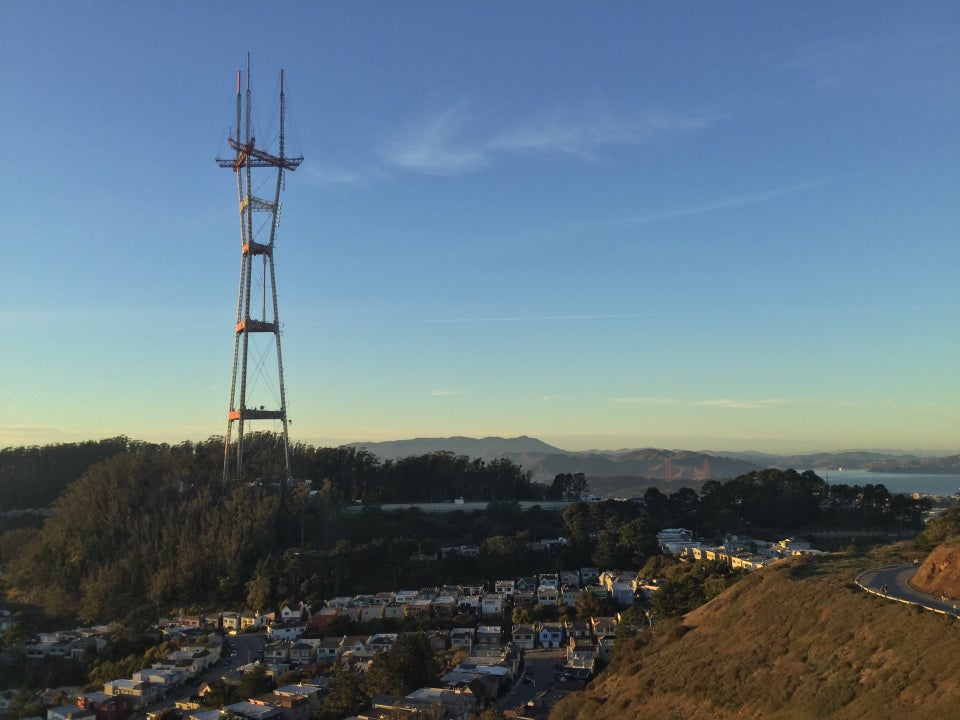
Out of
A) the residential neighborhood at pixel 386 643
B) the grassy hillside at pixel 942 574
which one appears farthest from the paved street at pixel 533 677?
the grassy hillside at pixel 942 574

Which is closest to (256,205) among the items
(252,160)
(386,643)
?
(252,160)

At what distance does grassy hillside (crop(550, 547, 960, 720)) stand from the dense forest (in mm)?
15062

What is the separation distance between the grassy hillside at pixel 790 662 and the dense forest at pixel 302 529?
1506 centimetres

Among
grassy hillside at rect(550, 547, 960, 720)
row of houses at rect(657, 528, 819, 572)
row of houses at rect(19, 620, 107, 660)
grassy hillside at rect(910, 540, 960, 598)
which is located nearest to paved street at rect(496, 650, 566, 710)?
grassy hillside at rect(550, 547, 960, 720)

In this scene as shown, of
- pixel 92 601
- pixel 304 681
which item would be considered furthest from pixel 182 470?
pixel 304 681

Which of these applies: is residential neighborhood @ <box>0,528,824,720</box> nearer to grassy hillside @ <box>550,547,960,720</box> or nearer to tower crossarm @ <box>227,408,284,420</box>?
grassy hillside @ <box>550,547,960,720</box>

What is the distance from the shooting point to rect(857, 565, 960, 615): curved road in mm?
16969

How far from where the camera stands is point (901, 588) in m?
19.6

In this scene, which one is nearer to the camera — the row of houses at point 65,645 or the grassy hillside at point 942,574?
the grassy hillside at point 942,574

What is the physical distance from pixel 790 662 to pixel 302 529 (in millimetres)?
26863

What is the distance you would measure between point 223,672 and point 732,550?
21.9 meters

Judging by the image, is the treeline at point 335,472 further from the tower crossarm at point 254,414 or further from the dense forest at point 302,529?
the tower crossarm at point 254,414

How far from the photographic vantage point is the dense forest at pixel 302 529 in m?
33.9

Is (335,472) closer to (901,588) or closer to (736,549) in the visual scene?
(736,549)
